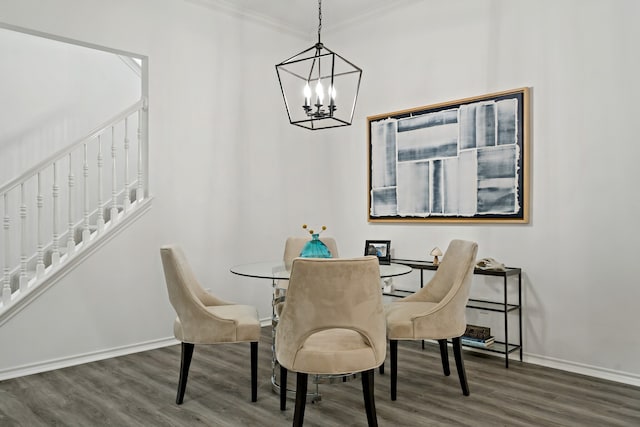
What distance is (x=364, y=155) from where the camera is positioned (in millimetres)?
5008

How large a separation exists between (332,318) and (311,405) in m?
0.90

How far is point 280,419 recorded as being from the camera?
8.88 ft

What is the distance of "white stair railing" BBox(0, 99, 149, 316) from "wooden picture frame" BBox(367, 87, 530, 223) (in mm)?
2204

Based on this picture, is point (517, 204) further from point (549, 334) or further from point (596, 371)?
point (596, 371)

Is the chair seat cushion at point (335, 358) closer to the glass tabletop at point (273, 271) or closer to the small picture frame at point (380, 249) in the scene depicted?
the glass tabletop at point (273, 271)

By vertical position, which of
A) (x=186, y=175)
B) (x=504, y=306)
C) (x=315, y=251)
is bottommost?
(x=504, y=306)

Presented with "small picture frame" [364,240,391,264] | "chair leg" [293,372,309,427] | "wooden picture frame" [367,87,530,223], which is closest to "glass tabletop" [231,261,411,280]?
"chair leg" [293,372,309,427]

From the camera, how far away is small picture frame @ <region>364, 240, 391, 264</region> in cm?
464

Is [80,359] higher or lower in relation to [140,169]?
lower

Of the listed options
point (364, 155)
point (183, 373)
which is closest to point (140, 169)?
point (183, 373)

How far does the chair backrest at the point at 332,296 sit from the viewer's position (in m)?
2.26

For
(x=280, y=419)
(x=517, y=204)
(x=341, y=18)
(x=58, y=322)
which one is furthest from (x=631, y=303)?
(x=58, y=322)

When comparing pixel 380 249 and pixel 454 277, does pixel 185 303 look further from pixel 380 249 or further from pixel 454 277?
pixel 380 249

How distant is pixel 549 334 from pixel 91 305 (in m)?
3.50
